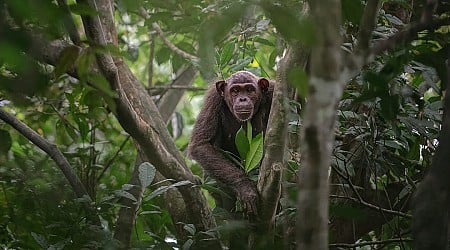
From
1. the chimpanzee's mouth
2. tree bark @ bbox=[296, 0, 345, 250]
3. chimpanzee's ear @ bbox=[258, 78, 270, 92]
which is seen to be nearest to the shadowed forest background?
tree bark @ bbox=[296, 0, 345, 250]

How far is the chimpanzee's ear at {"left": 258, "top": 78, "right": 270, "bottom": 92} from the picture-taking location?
6.32 meters

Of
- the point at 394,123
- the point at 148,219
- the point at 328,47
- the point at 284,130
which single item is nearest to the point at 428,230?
the point at 328,47

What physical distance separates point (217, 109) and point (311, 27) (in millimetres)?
4740

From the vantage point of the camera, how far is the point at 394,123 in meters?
3.73

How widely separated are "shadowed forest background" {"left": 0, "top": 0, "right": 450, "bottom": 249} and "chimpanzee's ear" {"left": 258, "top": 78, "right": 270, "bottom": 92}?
111mm

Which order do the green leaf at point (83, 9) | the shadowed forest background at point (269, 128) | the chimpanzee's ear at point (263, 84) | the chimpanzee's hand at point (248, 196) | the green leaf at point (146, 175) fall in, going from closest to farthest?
the shadowed forest background at point (269, 128)
the green leaf at point (83, 9)
the chimpanzee's hand at point (248, 196)
the green leaf at point (146, 175)
the chimpanzee's ear at point (263, 84)

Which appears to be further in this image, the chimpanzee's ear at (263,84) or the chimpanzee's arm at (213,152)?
the chimpanzee's ear at (263,84)

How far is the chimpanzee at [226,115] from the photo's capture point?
5.99 m

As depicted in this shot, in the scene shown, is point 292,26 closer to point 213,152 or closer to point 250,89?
point 213,152

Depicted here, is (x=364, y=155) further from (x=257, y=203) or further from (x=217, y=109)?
(x=217, y=109)

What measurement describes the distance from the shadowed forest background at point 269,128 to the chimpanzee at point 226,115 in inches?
8.1

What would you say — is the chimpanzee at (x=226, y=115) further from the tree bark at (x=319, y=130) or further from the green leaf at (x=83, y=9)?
the tree bark at (x=319, y=130)

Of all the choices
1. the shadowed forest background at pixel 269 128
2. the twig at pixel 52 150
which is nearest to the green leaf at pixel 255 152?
the shadowed forest background at pixel 269 128

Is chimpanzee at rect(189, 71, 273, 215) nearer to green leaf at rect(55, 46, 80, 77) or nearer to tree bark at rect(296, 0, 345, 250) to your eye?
green leaf at rect(55, 46, 80, 77)
